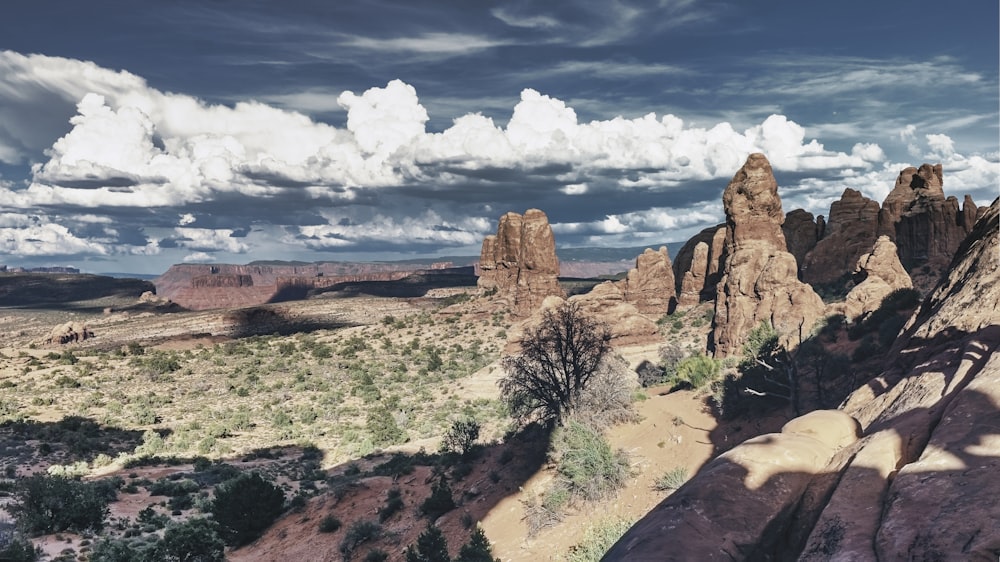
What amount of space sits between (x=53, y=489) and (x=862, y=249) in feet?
239

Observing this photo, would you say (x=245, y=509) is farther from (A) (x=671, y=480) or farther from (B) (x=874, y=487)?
(B) (x=874, y=487)

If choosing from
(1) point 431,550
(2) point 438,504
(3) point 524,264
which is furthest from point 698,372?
(3) point 524,264

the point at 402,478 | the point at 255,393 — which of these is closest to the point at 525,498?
the point at 402,478

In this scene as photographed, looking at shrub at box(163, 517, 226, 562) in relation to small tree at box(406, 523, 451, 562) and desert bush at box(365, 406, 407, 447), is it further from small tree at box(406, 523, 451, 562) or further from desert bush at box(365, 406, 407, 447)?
desert bush at box(365, 406, 407, 447)

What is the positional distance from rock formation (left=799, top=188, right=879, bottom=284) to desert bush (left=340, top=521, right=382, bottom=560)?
5856cm

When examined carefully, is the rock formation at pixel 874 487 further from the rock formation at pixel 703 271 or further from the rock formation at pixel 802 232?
the rock formation at pixel 802 232

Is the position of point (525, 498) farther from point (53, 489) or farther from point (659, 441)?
point (53, 489)

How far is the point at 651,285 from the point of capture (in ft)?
254

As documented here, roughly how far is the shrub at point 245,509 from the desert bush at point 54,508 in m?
4.70

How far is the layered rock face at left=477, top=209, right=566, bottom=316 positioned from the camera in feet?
275

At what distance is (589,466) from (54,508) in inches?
855

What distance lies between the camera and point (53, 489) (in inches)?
924

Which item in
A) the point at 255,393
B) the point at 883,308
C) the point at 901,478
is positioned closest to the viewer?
the point at 901,478

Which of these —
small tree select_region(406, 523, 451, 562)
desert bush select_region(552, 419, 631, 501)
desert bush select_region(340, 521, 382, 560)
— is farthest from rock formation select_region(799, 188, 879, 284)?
small tree select_region(406, 523, 451, 562)
